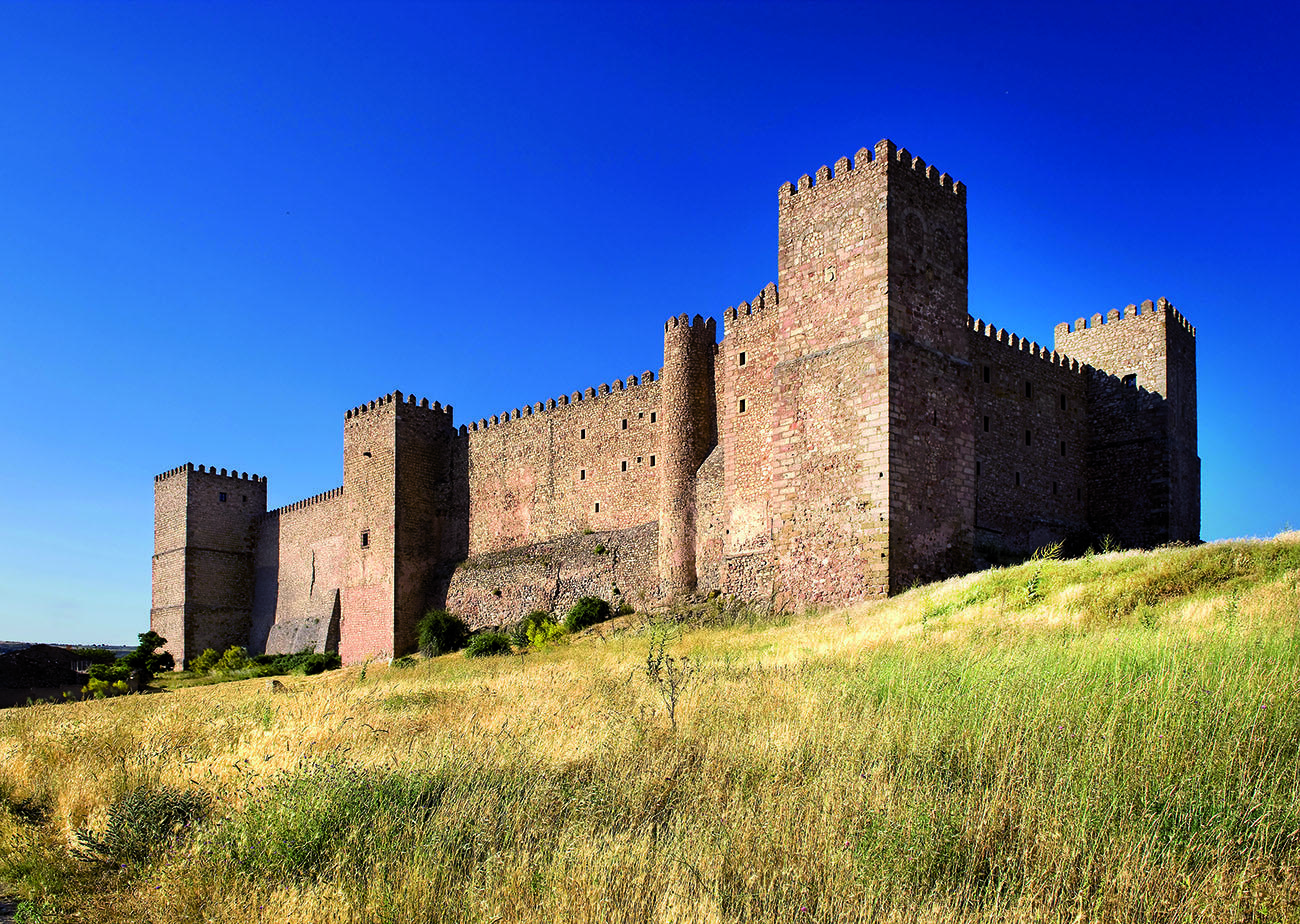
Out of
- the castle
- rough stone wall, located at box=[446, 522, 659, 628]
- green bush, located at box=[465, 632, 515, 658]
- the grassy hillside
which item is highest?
the castle

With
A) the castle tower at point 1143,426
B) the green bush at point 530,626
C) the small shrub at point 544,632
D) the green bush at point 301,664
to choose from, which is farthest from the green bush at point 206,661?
the castle tower at point 1143,426

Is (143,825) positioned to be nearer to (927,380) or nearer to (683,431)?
(927,380)

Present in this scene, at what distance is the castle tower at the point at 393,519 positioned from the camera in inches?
1194

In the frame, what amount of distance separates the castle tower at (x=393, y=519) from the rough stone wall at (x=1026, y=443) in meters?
17.9

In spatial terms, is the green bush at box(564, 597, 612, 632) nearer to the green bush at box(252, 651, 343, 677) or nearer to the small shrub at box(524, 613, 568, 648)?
the small shrub at box(524, 613, 568, 648)

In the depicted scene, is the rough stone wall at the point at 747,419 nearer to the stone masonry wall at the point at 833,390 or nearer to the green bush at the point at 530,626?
the stone masonry wall at the point at 833,390

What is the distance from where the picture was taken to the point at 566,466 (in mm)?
27812

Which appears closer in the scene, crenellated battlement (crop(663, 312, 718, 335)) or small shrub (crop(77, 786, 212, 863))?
small shrub (crop(77, 786, 212, 863))

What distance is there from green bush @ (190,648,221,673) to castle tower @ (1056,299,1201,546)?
33.0 meters

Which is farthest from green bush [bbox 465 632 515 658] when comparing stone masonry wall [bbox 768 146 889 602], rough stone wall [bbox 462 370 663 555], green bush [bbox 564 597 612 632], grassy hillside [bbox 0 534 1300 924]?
grassy hillside [bbox 0 534 1300 924]

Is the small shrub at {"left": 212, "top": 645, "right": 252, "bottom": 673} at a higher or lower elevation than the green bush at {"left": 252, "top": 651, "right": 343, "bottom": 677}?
lower

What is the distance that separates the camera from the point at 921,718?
235 inches

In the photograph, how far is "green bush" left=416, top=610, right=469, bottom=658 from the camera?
90.0 feet

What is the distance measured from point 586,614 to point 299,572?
Result: 19318 millimetres
